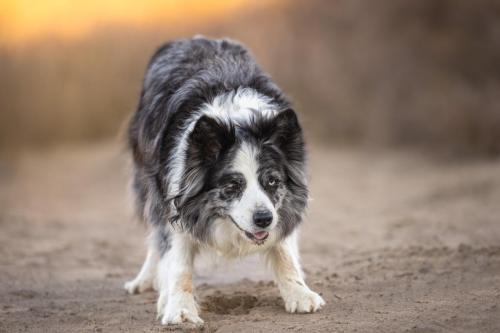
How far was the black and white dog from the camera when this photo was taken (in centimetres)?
537

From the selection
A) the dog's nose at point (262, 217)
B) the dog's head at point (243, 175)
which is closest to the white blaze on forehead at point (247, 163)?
the dog's head at point (243, 175)

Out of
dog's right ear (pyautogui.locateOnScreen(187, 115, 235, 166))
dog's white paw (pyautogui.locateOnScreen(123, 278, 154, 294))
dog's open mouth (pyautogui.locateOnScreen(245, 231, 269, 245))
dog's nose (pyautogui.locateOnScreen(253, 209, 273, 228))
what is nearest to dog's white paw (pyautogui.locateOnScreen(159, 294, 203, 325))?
dog's open mouth (pyautogui.locateOnScreen(245, 231, 269, 245))

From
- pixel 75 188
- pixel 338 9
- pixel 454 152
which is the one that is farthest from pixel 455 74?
pixel 75 188

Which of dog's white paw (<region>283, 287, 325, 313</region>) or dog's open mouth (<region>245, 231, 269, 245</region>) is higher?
dog's open mouth (<region>245, 231, 269, 245</region>)

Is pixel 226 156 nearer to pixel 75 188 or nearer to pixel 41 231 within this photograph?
pixel 41 231

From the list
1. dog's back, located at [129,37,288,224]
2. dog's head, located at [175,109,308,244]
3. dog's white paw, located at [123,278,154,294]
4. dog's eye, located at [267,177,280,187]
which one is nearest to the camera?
dog's head, located at [175,109,308,244]

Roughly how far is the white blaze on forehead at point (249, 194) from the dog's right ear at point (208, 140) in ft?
0.44

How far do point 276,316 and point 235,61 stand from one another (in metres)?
2.25

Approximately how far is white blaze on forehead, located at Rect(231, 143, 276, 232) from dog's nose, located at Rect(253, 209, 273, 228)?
2 cm

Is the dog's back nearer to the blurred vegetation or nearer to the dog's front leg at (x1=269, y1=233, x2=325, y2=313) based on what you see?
the dog's front leg at (x1=269, y1=233, x2=325, y2=313)

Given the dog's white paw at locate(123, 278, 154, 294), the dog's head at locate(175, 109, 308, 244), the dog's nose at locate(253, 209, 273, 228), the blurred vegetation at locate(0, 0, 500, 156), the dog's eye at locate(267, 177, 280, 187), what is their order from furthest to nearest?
the blurred vegetation at locate(0, 0, 500, 156)
the dog's white paw at locate(123, 278, 154, 294)
the dog's eye at locate(267, 177, 280, 187)
the dog's head at locate(175, 109, 308, 244)
the dog's nose at locate(253, 209, 273, 228)

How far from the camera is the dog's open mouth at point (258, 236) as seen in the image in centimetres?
534

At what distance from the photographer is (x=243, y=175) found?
5.34 meters

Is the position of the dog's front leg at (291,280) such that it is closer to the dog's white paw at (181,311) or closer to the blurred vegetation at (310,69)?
the dog's white paw at (181,311)
